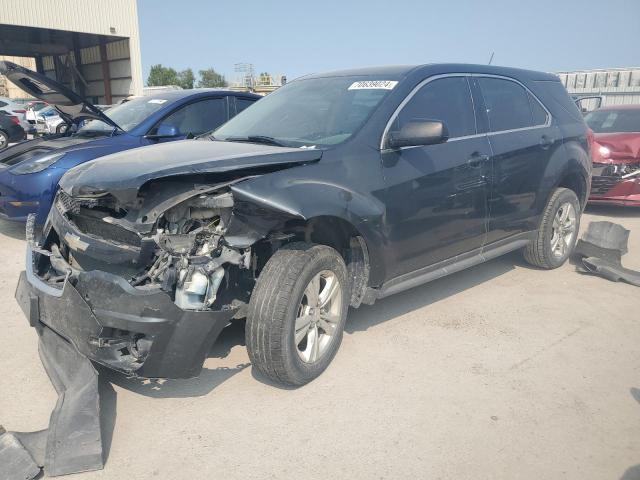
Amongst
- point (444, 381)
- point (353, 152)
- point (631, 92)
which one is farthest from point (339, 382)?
point (631, 92)

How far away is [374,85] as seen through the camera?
3.73 meters

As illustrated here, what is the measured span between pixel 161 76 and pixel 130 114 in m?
98.8

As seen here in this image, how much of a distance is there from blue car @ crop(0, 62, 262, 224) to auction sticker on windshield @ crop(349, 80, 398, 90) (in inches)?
92.7

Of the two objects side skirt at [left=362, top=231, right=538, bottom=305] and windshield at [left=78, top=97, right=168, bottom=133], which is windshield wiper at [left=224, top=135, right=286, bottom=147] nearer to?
side skirt at [left=362, top=231, right=538, bottom=305]

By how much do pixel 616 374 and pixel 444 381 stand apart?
110cm

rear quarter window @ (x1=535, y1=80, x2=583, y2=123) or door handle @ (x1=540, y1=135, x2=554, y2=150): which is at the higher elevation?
rear quarter window @ (x1=535, y1=80, x2=583, y2=123)

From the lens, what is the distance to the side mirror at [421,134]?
329 centimetres

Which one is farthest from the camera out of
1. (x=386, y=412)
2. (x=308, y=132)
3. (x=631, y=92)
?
(x=631, y=92)

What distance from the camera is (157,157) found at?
303 cm

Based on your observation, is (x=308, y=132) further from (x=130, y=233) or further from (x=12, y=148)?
(x=12, y=148)

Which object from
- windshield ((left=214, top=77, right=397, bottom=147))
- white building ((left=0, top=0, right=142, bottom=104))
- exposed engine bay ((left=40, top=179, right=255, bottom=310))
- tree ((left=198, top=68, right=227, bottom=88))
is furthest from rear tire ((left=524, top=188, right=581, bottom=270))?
tree ((left=198, top=68, right=227, bottom=88))

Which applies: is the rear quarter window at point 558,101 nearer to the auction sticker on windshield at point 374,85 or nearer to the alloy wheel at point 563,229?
the alloy wheel at point 563,229

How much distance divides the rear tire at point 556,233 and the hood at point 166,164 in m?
2.82

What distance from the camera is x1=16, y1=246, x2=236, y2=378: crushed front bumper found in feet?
8.13
